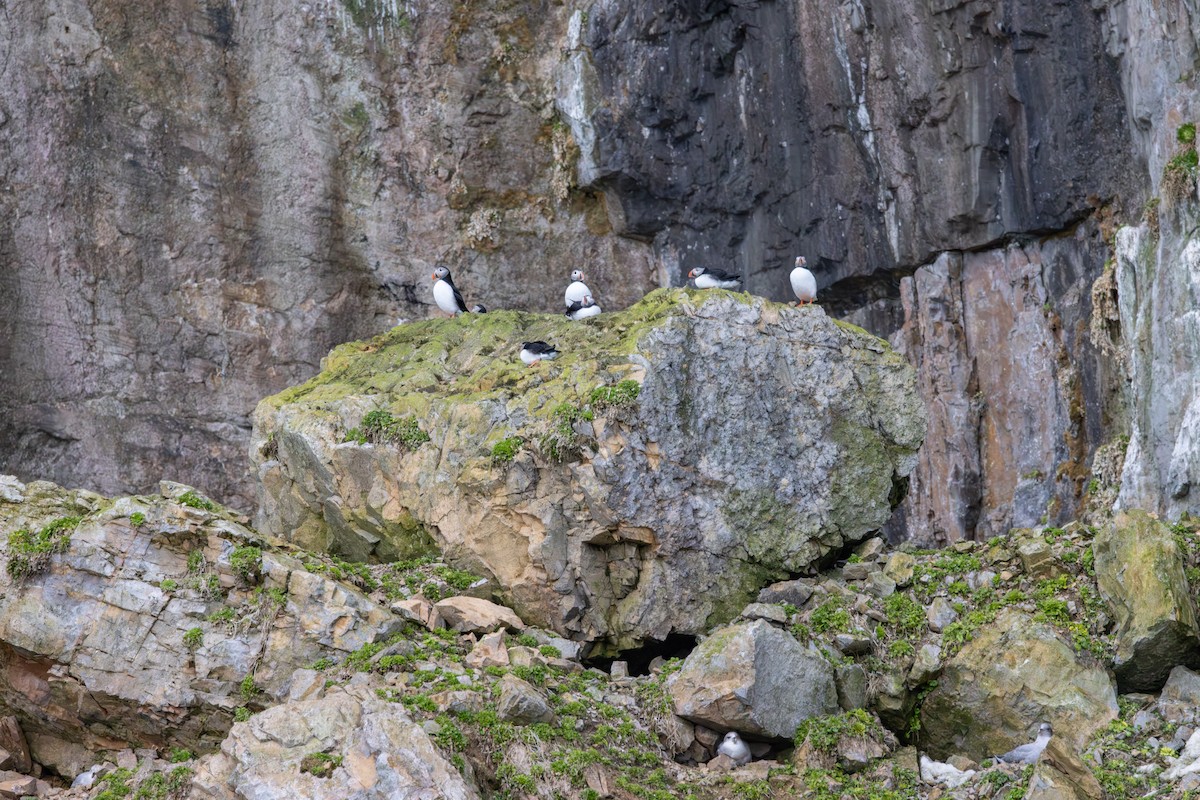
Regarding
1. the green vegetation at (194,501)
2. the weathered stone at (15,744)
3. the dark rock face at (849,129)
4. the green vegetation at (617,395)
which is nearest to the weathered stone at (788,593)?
the green vegetation at (617,395)

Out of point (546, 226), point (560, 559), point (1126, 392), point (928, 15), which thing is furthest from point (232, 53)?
point (1126, 392)

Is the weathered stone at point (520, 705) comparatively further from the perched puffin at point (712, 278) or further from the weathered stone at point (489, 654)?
the perched puffin at point (712, 278)

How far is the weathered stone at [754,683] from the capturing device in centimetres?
1193

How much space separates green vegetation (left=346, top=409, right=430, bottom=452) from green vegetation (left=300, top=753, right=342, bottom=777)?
5.23m

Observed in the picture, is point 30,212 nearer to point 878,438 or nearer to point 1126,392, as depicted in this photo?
point 878,438

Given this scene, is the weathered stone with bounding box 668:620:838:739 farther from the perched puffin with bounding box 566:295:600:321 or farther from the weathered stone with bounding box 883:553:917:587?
the perched puffin with bounding box 566:295:600:321

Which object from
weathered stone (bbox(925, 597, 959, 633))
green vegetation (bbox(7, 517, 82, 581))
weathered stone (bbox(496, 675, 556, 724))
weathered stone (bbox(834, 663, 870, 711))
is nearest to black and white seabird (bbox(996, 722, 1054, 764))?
weathered stone (bbox(834, 663, 870, 711))

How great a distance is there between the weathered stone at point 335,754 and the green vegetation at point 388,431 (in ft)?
14.9

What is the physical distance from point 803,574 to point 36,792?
811 centimetres

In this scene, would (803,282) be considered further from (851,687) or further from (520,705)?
(520,705)

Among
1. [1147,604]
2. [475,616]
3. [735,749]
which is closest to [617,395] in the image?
[475,616]

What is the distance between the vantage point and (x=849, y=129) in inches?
883

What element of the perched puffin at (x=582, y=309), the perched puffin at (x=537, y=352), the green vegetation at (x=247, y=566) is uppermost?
the perched puffin at (x=582, y=309)

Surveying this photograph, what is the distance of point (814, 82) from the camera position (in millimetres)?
22625
